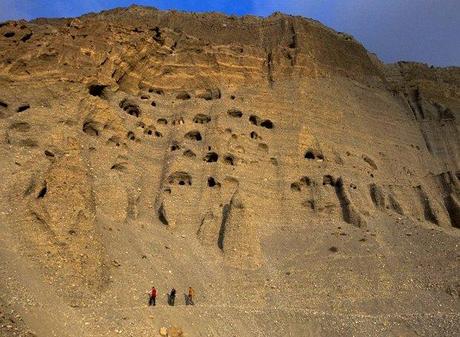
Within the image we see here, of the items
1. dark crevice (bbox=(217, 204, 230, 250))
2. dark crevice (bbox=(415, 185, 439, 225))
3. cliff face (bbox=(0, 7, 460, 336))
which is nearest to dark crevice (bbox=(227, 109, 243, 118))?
cliff face (bbox=(0, 7, 460, 336))

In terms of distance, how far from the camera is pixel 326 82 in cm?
4041

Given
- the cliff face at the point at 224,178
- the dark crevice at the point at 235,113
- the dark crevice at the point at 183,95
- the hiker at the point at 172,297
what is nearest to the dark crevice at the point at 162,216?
the cliff face at the point at 224,178

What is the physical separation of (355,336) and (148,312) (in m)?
7.51

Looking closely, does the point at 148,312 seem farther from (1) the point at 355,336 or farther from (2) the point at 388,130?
(2) the point at 388,130

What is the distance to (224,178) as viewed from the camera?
30000mm

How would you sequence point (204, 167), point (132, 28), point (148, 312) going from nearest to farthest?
point (148, 312) → point (204, 167) → point (132, 28)

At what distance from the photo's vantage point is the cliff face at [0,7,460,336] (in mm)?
19641

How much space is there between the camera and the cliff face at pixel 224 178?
773 inches

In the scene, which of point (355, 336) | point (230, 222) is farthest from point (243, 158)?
point (355, 336)

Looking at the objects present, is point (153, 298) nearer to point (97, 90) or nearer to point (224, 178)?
point (224, 178)

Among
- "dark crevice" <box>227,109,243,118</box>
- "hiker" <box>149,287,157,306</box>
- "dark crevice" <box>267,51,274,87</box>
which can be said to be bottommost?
"hiker" <box>149,287,157,306</box>

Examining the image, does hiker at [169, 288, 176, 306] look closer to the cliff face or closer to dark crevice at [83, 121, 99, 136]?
the cliff face

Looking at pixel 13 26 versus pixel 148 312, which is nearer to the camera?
pixel 148 312

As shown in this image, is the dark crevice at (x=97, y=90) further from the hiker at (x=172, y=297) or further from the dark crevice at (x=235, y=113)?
the hiker at (x=172, y=297)
